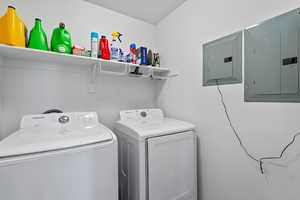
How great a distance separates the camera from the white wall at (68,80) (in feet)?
4.20

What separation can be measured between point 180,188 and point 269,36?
1539mm

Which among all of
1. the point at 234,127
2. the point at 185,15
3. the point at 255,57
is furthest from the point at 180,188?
the point at 185,15

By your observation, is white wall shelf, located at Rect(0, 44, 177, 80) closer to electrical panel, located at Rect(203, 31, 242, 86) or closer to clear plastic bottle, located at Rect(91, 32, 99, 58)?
clear plastic bottle, located at Rect(91, 32, 99, 58)

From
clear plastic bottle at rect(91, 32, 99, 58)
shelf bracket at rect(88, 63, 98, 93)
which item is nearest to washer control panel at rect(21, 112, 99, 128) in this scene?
shelf bracket at rect(88, 63, 98, 93)

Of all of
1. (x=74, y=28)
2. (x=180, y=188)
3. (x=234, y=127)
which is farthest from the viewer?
(x=74, y=28)

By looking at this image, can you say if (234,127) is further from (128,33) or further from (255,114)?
(128,33)

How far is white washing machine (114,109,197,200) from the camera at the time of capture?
44.4 inches

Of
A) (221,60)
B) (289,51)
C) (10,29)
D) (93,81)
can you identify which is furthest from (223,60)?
(10,29)

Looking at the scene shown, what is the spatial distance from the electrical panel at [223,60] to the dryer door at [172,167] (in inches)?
25.2

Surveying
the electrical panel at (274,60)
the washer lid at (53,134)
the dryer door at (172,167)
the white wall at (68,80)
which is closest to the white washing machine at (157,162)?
the dryer door at (172,167)

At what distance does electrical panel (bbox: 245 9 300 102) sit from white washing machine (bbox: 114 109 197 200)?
0.71m

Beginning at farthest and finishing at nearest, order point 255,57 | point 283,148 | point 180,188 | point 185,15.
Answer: point 185,15 → point 180,188 → point 255,57 → point 283,148

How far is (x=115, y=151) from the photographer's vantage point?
3.30 ft

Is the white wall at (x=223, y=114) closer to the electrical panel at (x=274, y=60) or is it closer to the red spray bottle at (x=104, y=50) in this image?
the electrical panel at (x=274, y=60)
